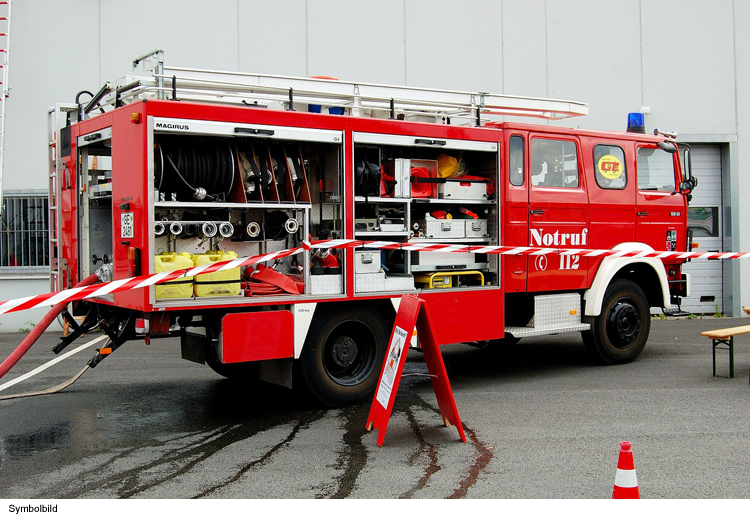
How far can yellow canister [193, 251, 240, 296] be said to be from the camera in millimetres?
6652

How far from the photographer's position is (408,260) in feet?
26.1

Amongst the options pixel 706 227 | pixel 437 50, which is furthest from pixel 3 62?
pixel 706 227

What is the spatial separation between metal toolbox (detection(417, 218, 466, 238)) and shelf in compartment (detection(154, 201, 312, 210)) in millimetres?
1487

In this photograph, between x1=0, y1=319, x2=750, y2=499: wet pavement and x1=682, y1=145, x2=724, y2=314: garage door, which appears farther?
x1=682, y1=145, x2=724, y2=314: garage door

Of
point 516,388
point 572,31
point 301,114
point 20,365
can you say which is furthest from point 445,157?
point 572,31

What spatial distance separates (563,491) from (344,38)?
1101 centimetres

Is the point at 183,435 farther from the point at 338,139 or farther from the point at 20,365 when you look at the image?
the point at 20,365

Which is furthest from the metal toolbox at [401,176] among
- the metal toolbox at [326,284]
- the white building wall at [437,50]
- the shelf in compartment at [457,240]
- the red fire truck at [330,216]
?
the white building wall at [437,50]

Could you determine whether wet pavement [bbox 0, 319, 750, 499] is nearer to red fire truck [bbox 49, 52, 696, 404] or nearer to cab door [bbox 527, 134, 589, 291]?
red fire truck [bbox 49, 52, 696, 404]

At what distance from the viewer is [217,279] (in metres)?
6.72

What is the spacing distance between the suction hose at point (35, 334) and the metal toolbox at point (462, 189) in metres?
3.64

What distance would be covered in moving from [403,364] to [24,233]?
997 cm

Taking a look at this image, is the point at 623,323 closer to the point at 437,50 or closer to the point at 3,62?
the point at 437,50

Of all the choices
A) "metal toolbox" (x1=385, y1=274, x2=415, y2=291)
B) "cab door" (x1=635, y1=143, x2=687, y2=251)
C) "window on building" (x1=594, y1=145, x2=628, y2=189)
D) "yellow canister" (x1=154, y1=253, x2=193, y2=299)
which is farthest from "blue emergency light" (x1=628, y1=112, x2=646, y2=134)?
"yellow canister" (x1=154, y1=253, x2=193, y2=299)
